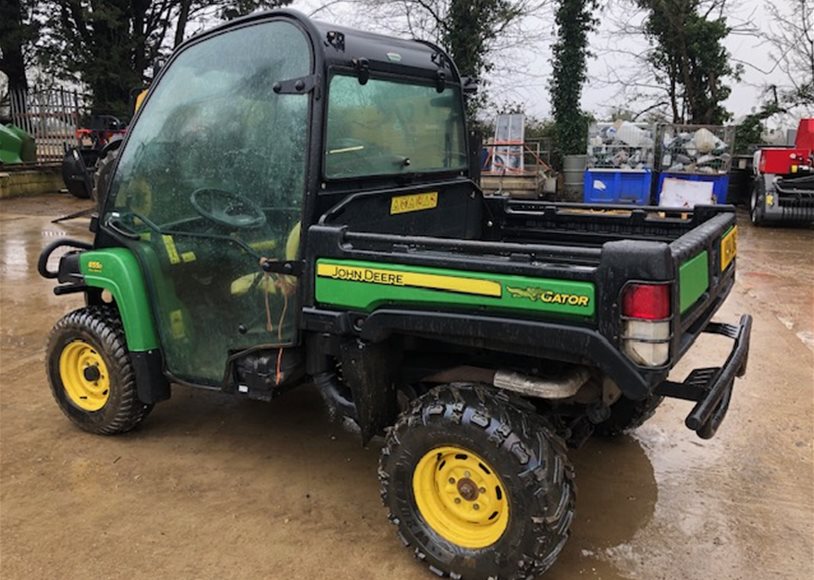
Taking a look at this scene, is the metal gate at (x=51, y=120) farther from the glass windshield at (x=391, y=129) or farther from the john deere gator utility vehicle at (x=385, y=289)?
the glass windshield at (x=391, y=129)

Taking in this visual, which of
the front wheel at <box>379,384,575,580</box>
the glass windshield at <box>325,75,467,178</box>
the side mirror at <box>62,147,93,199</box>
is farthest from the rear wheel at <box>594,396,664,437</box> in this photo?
the side mirror at <box>62,147,93,199</box>

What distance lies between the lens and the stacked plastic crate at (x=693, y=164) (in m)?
12.4

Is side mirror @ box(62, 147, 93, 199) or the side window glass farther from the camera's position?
side mirror @ box(62, 147, 93, 199)

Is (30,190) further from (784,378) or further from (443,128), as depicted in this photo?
(784,378)

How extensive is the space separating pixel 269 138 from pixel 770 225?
11439 millimetres

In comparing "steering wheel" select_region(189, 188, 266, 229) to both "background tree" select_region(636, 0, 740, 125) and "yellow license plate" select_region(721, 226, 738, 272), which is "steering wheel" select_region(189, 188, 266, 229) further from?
"background tree" select_region(636, 0, 740, 125)

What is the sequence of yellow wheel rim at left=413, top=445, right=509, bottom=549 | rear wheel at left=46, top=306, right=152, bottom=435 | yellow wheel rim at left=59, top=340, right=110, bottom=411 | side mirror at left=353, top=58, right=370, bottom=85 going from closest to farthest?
yellow wheel rim at left=413, top=445, right=509, bottom=549 < side mirror at left=353, top=58, right=370, bottom=85 < rear wheel at left=46, top=306, right=152, bottom=435 < yellow wheel rim at left=59, top=340, right=110, bottom=411

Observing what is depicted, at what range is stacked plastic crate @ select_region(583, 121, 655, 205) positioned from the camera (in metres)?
12.8

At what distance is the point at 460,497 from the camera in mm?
2730

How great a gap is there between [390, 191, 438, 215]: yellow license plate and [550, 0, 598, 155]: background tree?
14.9 meters

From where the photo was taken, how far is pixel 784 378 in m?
4.75

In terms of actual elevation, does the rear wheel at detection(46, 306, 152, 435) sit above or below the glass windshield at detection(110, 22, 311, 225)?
below

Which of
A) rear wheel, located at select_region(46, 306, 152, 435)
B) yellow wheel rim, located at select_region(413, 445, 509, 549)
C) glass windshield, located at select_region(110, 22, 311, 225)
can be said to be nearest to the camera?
yellow wheel rim, located at select_region(413, 445, 509, 549)

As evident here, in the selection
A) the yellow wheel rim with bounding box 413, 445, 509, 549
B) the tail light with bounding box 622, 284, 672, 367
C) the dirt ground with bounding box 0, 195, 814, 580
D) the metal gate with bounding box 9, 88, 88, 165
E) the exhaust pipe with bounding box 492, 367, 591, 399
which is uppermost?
the metal gate with bounding box 9, 88, 88, 165
